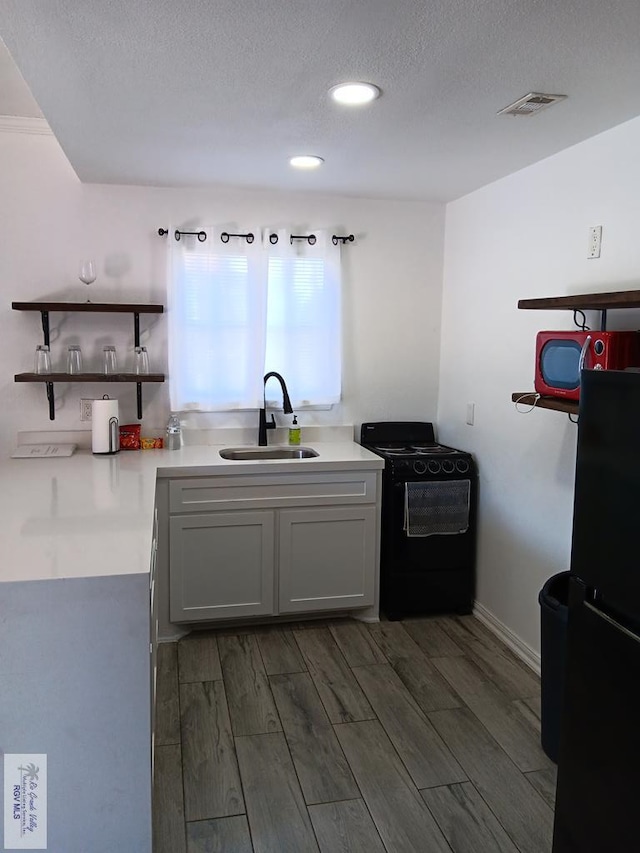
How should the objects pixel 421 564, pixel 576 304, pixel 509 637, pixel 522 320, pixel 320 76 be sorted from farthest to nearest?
1. pixel 421 564
2. pixel 509 637
3. pixel 522 320
4. pixel 576 304
5. pixel 320 76

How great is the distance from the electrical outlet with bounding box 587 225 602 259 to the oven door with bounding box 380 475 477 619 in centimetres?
132

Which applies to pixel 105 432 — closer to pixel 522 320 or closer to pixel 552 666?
pixel 522 320

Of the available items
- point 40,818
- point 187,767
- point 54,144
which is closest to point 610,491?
point 40,818

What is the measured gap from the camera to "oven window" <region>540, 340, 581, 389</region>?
2355mm

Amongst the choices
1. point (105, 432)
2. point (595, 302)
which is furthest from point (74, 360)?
point (595, 302)

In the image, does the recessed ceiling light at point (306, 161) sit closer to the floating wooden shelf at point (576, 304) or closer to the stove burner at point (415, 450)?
the floating wooden shelf at point (576, 304)

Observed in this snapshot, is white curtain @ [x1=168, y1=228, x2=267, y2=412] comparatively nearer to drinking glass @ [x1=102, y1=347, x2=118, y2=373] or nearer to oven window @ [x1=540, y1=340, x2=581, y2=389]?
drinking glass @ [x1=102, y1=347, x2=118, y2=373]

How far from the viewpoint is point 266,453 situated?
12.2 ft

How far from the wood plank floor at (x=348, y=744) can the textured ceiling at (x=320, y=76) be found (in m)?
2.21

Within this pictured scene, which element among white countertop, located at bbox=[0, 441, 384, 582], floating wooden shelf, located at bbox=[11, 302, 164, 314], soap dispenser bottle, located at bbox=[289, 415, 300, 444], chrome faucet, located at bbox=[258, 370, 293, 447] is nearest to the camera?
white countertop, located at bbox=[0, 441, 384, 582]

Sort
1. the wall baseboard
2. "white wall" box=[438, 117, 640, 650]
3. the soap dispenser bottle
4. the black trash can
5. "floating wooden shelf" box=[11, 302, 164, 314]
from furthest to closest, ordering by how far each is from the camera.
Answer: the soap dispenser bottle → "floating wooden shelf" box=[11, 302, 164, 314] → the wall baseboard → "white wall" box=[438, 117, 640, 650] → the black trash can

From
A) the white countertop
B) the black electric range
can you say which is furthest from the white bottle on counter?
the black electric range

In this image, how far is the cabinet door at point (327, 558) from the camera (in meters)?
3.30

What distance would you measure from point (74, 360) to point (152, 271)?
0.61m
